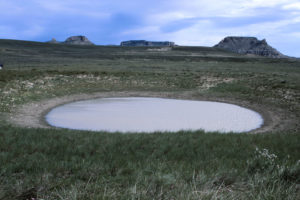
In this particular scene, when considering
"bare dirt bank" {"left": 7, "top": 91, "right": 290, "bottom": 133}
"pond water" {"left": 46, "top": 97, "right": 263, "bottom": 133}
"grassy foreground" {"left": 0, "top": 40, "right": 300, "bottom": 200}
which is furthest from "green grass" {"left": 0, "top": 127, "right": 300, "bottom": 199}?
"bare dirt bank" {"left": 7, "top": 91, "right": 290, "bottom": 133}

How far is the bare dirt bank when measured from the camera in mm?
15961

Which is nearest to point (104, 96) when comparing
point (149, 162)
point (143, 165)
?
point (149, 162)

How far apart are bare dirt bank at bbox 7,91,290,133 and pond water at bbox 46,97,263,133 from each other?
0.69 m

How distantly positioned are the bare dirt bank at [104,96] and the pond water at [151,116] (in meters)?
0.69

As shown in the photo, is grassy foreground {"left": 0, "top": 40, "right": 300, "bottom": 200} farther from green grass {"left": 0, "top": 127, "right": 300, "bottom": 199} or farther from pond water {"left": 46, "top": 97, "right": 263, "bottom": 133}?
pond water {"left": 46, "top": 97, "right": 263, "bottom": 133}

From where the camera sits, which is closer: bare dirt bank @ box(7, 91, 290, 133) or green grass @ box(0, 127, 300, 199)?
green grass @ box(0, 127, 300, 199)

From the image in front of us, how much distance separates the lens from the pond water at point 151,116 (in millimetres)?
15961

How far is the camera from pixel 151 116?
1881 centimetres

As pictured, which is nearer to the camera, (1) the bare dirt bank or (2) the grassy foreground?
(2) the grassy foreground

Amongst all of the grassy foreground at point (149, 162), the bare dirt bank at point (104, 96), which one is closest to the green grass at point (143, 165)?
the grassy foreground at point (149, 162)

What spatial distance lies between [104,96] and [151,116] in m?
10.3

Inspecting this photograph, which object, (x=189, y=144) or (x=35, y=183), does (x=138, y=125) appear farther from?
(x=35, y=183)

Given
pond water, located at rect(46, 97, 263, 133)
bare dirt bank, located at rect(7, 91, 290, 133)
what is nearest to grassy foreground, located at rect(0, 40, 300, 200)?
bare dirt bank, located at rect(7, 91, 290, 133)

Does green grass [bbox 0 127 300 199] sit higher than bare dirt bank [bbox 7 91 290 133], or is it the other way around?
green grass [bbox 0 127 300 199]
